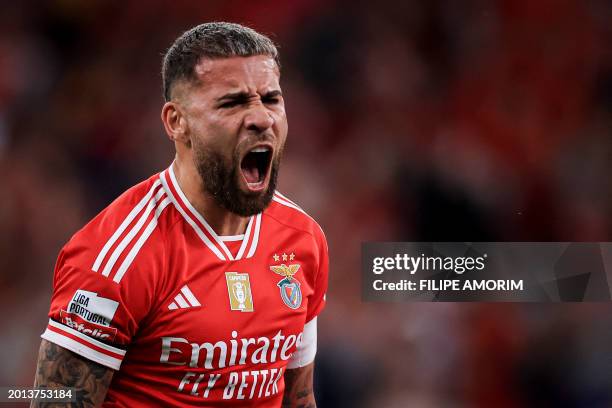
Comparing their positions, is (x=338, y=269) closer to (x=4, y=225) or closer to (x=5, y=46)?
(x=4, y=225)

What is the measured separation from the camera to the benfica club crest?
7.21ft

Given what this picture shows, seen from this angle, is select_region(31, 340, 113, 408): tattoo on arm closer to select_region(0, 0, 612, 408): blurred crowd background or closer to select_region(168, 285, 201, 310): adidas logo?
select_region(168, 285, 201, 310): adidas logo

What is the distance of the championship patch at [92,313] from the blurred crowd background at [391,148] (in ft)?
7.21

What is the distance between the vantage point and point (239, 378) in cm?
209

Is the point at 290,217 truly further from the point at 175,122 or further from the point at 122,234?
the point at 122,234

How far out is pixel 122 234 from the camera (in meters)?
1.97

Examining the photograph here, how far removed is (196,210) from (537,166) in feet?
8.73

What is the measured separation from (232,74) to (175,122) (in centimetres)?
23

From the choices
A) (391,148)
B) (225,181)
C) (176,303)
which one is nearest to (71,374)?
(176,303)

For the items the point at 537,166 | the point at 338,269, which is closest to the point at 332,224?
the point at 338,269

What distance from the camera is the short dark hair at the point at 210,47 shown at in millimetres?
2036

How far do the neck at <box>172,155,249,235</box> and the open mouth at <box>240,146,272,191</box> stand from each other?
0.35ft

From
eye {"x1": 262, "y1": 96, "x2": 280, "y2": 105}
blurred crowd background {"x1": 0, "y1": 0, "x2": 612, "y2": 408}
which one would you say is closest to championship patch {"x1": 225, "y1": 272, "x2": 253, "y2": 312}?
eye {"x1": 262, "y1": 96, "x2": 280, "y2": 105}

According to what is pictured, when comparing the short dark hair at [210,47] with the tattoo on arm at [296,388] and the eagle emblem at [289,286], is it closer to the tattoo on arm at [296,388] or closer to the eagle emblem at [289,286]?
the eagle emblem at [289,286]
